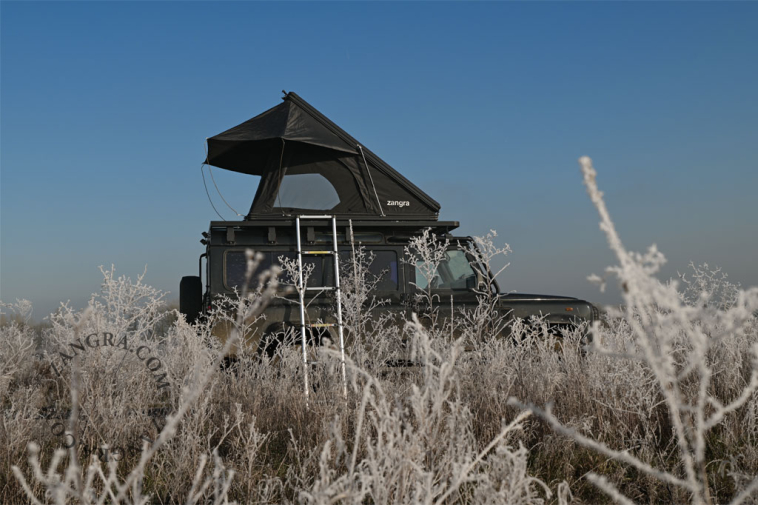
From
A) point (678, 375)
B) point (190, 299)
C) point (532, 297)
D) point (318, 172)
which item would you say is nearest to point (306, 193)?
point (318, 172)

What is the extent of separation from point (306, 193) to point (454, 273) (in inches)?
97.0

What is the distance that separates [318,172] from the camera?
890 cm

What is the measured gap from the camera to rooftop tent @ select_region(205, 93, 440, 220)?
8.55 metres

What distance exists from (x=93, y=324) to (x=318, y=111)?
5.04 m

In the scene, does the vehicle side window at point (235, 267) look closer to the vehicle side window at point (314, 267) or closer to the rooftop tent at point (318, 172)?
the vehicle side window at point (314, 267)

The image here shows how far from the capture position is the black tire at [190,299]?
8.16 m

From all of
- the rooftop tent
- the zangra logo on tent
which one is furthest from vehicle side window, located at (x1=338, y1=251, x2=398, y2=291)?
the zangra logo on tent

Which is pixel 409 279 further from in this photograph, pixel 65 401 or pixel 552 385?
pixel 65 401

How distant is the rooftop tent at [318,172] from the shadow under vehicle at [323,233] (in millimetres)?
15

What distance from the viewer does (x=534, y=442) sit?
14.7 feet

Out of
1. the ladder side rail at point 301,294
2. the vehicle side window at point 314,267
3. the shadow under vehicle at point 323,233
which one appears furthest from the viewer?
the vehicle side window at point 314,267

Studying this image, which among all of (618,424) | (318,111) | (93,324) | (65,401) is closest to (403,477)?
(618,424)

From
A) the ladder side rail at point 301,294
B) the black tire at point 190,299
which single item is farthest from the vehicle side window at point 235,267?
the black tire at point 190,299

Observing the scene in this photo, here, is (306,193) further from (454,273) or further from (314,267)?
(454,273)
